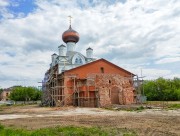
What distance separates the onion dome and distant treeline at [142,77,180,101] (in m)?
20.6

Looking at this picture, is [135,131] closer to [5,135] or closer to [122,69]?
[5,135]

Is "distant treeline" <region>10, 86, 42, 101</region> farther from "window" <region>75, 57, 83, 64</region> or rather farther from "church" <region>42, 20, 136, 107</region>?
"window" <region>75, 57, 83, 64</region>

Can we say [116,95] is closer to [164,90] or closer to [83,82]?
[83,82]

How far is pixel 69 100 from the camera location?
137 ft

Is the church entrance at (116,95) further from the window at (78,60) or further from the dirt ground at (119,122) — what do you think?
the dirt ground at (119,122)

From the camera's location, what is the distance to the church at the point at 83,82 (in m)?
38.0

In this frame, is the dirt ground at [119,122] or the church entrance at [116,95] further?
the church entrance at [116,95]

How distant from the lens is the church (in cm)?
3801

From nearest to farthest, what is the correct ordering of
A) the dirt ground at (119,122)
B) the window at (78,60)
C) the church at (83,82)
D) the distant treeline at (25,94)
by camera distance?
the dirt ground at (119,122), the church at (83,82), the window at (78,60), the distant treeline at (25,94)

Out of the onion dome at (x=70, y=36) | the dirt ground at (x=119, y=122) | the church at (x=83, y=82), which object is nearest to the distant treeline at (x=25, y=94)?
the church at (x=83, y=82)

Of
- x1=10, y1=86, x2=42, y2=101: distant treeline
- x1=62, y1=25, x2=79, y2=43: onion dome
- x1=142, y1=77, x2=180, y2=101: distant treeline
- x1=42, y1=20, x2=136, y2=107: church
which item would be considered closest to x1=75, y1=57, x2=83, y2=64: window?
x1=42, y1=20, x2=136, y2=107: church

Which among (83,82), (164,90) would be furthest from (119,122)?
(164,90)

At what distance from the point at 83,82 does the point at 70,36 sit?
1248 cm

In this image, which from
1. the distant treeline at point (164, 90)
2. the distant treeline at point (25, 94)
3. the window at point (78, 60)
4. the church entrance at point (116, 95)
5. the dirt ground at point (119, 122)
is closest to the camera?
the dirt ground at point (119, 122)
